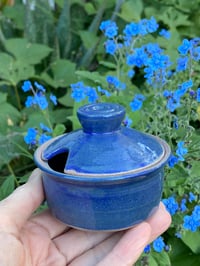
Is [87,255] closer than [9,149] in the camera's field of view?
Yes

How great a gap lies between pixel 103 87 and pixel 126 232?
0.61m

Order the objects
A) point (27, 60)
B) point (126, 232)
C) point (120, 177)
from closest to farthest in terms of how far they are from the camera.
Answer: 1. point (120, 177)
2. point (126, 232)
3. point (27, 60)

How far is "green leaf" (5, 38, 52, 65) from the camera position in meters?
1.87

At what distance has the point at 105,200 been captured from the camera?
86cm

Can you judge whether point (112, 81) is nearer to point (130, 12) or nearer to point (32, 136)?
point (32, 136)

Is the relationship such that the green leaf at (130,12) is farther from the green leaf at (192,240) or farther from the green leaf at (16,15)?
the green leaf at (192,240)

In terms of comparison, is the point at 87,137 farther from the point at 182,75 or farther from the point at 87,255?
the point at 182,75

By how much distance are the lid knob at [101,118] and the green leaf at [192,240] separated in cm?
51

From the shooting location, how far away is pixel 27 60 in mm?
1857

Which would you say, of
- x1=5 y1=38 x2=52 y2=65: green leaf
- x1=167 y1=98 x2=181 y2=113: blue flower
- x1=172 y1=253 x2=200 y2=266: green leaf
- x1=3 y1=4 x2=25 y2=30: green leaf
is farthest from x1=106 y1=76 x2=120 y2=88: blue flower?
x1=3 y1=4 x2=25 y2=30: green leaf

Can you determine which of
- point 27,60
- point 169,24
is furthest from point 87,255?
point 169,24

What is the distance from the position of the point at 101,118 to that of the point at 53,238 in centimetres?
35

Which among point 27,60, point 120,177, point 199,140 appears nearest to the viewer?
point 120,177

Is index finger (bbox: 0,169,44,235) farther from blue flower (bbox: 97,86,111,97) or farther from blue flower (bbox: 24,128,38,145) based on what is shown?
blue flower (bbox: 97,86,111,97)
